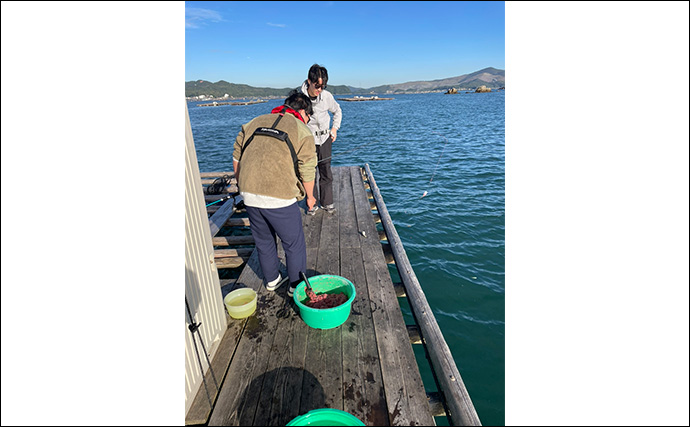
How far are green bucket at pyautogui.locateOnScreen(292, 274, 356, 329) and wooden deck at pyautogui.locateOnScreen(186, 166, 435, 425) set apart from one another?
12cm

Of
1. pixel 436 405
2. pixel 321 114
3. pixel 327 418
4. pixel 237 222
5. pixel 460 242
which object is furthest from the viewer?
pixel 460 242

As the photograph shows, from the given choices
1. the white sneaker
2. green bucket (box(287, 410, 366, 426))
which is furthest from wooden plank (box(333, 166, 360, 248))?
green bucket (box(287, 410, 366, 426))

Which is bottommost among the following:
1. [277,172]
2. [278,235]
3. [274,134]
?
[278,235]

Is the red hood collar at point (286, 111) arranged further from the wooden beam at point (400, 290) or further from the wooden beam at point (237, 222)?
the wooden beam at point (237, 222)

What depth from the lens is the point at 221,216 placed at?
253 inches

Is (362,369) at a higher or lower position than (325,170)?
lower

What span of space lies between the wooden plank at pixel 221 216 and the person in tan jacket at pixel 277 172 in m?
3.10

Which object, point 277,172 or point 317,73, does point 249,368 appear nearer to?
point 277,172

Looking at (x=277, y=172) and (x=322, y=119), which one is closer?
(x=277, y=172)

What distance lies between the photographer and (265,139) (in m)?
2.64

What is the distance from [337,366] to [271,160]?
1.79m

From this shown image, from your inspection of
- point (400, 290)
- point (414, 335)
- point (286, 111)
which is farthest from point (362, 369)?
point (286, 111)

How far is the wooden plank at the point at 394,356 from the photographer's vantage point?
2.08 metres
